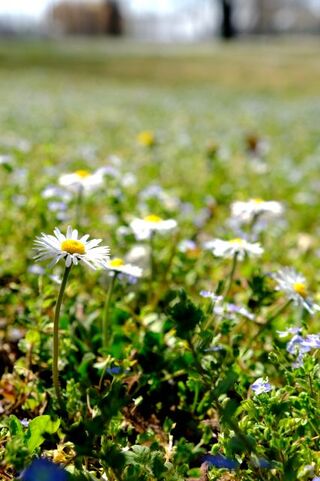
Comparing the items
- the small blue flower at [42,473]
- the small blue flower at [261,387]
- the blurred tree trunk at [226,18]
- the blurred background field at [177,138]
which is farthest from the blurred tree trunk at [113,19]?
the small blue flower at [42,473]

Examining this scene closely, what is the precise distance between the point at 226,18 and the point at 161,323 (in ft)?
188

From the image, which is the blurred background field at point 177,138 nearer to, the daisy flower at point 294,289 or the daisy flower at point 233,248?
the daisy flower at point 233,248

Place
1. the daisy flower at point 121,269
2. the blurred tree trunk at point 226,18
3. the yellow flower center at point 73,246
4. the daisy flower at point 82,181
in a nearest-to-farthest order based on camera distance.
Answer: the yellow flower center at point 73,246 → the daisy flower at point 121,269 → the daisy flower at point 82,181 → the blurred tree trunk at point 226,18

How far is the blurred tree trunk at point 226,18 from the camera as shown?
55.3m

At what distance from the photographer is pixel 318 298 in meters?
2.65

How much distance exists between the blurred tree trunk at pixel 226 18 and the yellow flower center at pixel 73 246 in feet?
188

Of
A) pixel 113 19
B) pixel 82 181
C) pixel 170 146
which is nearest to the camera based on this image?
pixel 82 181

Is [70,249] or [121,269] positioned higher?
[70,249]

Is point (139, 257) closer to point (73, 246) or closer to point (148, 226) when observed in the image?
point (148, 226)

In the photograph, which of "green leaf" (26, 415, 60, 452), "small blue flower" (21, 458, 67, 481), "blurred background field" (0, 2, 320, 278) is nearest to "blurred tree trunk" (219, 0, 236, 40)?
"blurred background field" (0, 2, 320, 278)

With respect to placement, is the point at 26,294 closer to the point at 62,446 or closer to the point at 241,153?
the point at 62,446

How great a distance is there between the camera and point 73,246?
5.67ft

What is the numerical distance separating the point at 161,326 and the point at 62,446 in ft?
2.36

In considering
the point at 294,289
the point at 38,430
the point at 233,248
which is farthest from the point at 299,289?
the point at 38,430
